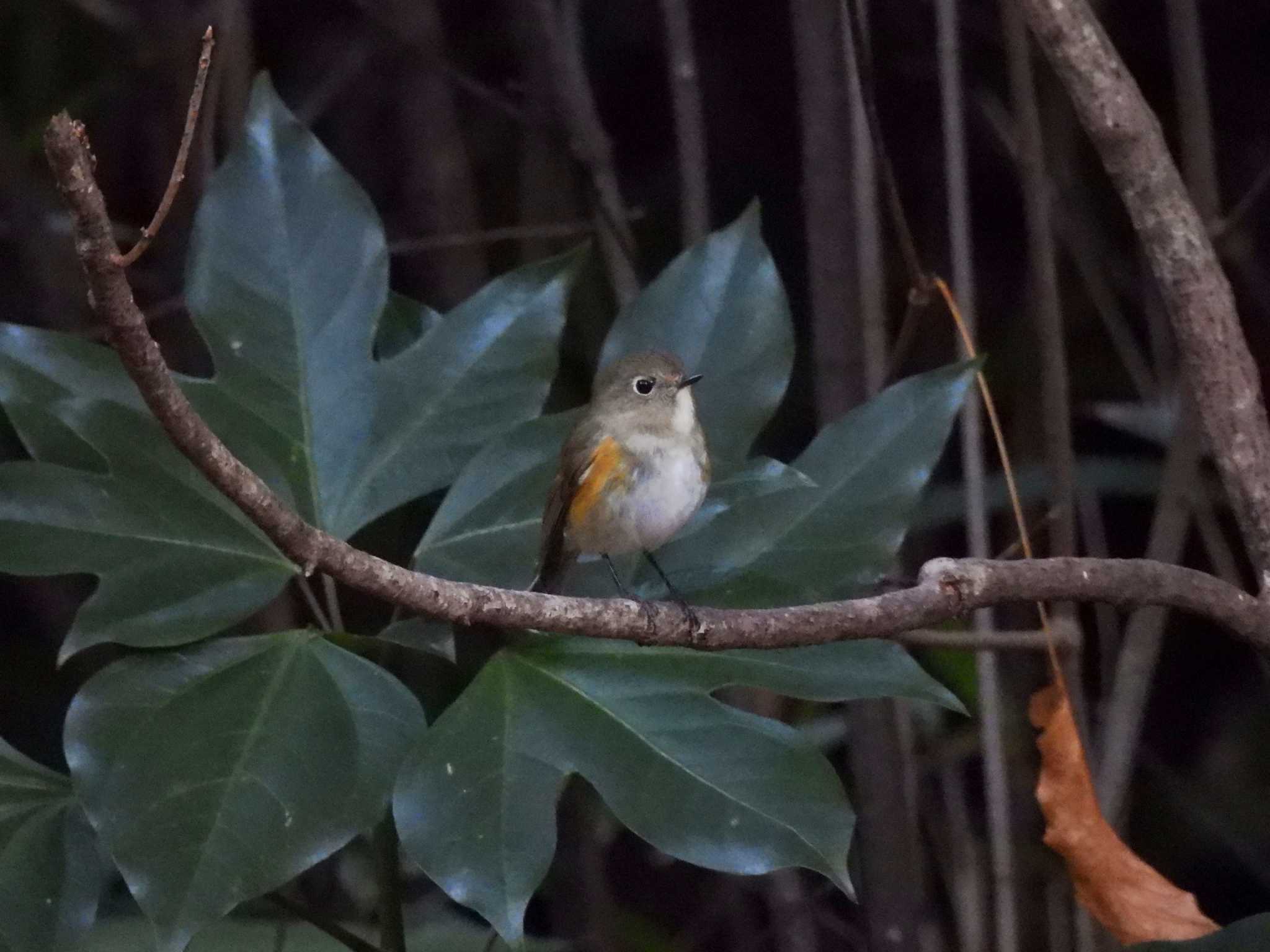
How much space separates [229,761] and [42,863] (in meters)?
0.25

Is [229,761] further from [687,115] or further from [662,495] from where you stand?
[687,115]

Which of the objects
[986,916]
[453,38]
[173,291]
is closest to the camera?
[986,916]

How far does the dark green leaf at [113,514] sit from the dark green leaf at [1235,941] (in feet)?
3.38

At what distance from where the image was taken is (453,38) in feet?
13.4

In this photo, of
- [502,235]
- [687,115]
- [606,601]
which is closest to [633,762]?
[606,601]

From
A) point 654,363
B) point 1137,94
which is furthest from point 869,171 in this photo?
point 1137,94

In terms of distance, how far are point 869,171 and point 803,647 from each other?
958 millimetres

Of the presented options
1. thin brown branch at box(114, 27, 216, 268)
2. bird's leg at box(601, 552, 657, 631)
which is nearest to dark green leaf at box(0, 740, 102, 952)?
bird's leg at box(601, 552, 657, 631)

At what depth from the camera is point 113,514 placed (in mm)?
1752

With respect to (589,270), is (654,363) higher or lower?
higher

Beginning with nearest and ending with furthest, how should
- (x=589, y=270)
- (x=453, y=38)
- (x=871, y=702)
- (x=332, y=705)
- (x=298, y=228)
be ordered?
(x=332, y=705) → (x=298, y=228) → (x=871, y=702) → (x=589, y=270) → (x=453, y=38)

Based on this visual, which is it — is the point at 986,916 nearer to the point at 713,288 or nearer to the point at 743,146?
the point at 713,288

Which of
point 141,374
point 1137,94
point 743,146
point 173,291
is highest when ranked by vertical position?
point 1137,94

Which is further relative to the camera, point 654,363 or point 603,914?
point 603,914
